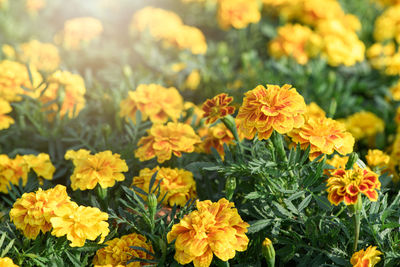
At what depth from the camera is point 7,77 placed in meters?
2.01

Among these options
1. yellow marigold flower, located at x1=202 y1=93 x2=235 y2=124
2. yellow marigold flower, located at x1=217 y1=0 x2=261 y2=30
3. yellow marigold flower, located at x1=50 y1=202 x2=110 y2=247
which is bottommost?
yellow marigold flower, located at x1=50 y1=202 x2=110 y2=247

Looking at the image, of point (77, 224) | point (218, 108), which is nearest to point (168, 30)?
point (218, 108)

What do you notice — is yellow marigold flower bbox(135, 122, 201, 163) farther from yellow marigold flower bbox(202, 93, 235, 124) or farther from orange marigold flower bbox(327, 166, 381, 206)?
orange marigold flower bbox(327, 166, 381, 206)

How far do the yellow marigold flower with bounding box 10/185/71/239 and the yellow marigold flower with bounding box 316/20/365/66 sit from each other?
2.01 meters

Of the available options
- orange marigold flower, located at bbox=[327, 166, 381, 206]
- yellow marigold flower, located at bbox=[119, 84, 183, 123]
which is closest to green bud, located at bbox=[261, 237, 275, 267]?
orange marigold flower, located at bbox=[327, 166, 381, 206]

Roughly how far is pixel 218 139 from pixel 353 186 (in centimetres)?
68

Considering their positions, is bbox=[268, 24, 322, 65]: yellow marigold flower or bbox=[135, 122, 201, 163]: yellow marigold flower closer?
bbox=[135, 122, 201, 163]: yellow marigold flower

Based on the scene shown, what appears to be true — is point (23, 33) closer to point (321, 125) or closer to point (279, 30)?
point (279, 30)

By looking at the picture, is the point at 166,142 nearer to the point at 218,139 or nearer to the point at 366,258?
the point at 218,139

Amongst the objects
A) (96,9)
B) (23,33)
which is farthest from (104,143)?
(96,9)

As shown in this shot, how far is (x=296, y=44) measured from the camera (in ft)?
9.39

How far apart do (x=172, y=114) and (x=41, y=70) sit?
0.83 m

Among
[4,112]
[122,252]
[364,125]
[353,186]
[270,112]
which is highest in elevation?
[270,112]

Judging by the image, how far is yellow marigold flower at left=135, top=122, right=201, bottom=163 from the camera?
1.57 metres
